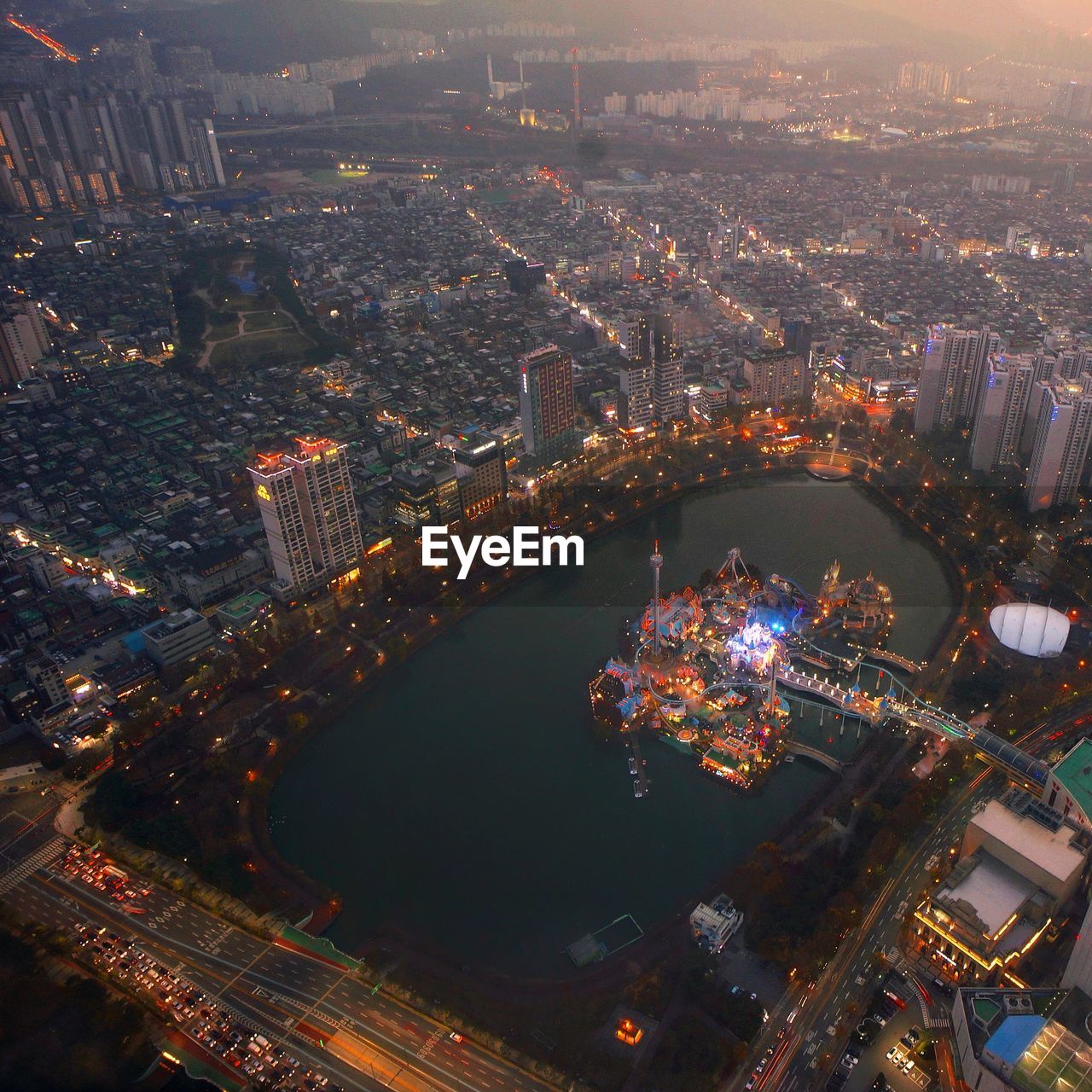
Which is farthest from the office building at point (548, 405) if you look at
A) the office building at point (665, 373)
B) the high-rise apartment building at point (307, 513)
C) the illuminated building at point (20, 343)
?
the illuminated building at point (20, 343)

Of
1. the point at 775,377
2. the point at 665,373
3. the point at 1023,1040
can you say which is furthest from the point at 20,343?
the point at 1023,1040

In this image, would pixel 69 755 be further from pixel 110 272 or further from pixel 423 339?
pixel 110 272

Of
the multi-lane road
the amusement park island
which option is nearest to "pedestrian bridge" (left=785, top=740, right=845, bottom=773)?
the amusement park island

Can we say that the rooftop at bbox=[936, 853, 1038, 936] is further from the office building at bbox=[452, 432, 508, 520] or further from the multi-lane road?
the office building at bbox=[452, 432, 508, 520]

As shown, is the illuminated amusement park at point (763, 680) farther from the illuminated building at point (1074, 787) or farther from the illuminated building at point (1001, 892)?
the illuminated building at point (1001, 892)

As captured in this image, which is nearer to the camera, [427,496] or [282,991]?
[282,991]

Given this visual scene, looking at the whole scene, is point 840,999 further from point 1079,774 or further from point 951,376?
point 951,376

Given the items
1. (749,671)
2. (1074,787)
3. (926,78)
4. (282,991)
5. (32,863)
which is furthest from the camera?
(926,78)
